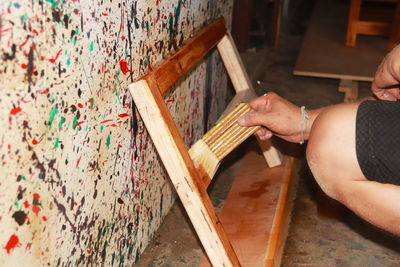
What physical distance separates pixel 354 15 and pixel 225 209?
2.78 m

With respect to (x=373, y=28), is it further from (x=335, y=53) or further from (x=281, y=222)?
(x=281, y=222)

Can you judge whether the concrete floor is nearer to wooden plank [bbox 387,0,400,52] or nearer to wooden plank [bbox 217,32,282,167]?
wooden plank [bbox 217,32,282,167]

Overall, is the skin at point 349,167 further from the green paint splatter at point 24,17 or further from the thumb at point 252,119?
the green paint splatter at point 24,17

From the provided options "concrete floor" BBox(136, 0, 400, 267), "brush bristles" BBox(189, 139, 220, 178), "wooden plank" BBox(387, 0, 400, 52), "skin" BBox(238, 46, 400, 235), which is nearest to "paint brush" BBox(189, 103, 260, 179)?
"brush bristles" BBox(189, 139, 220, 178)

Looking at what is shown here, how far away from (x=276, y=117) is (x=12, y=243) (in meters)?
0.87

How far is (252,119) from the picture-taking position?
4.63ft

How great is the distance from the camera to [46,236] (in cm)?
90

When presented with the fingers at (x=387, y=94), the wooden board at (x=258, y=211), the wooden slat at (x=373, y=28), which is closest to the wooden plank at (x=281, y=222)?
the wooden board at (x=258, y=211)

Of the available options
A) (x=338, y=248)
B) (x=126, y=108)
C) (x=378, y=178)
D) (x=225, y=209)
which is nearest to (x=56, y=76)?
(x=126, y=108)

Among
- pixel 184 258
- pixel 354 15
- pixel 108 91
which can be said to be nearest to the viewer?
pixel 108 91

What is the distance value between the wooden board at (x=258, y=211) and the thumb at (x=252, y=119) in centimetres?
38

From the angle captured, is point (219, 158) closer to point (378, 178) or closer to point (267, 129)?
point (267, 129)

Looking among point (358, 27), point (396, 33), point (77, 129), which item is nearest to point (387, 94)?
point (77, 129)

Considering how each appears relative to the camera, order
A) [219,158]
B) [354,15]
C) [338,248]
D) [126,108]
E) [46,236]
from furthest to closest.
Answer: [354,15]
[338,248]
[219,158]
[126,108]
[46,236]
